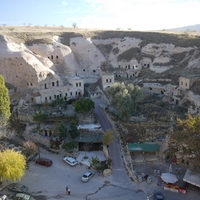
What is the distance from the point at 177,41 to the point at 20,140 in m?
51.0

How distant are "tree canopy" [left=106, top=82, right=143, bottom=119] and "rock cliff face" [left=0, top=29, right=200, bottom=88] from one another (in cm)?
1717

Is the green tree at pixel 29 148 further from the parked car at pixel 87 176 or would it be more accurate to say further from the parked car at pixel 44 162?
the parked car at pixel 87 176

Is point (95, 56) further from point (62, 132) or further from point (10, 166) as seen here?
point (10, 166)

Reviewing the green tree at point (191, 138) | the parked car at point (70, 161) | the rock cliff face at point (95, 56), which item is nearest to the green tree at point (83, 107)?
the parked car at point (70, 161)

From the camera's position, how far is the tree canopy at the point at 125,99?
43312 mm

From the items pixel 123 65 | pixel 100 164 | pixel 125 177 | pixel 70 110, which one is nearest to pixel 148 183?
pixel 125 177

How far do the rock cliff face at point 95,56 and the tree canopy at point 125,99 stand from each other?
1717cm

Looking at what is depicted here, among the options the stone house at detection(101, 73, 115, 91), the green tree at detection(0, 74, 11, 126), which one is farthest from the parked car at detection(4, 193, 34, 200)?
the stone house at detection(101, 73, 115, 91)

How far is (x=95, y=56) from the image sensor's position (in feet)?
247

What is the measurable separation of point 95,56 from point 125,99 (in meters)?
35.0

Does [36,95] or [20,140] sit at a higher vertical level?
[36,95]

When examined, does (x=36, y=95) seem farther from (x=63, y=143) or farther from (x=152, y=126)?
(x=152, y=126)

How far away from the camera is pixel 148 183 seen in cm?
3098

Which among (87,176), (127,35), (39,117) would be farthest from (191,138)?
(127,35)
